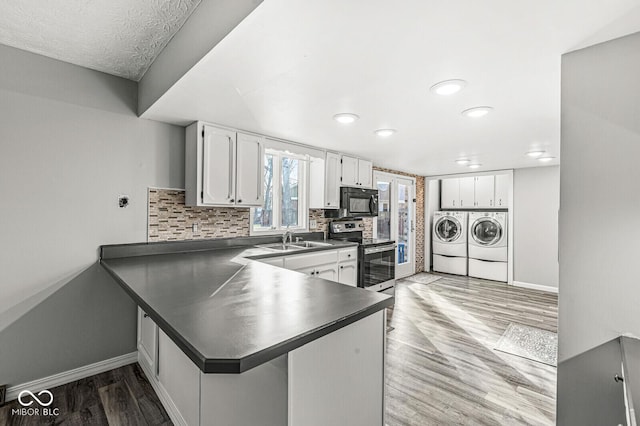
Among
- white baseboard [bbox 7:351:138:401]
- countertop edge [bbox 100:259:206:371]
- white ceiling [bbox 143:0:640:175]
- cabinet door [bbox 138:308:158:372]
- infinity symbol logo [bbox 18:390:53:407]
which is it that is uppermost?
white ceiling [bbox 143:0:640:175]

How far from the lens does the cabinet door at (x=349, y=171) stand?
433 centimetres

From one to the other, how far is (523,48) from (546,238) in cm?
Answer: 505

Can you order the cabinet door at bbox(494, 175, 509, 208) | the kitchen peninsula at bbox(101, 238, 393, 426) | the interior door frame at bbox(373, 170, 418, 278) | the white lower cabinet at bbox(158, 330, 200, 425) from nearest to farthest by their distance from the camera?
1. the kitchen peninsula at bbox(101, 238, 393, 426)
2. the white lower cabinet at bbox(158, 330, 200, 425)
3. the interior door frame at bbox(373, 170, 418, 278)
4. the cabinet door at bbox(494, 175, 509, 208)

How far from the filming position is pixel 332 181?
13.6 feet

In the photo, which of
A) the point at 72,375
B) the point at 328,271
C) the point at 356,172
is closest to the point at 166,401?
the point at 72,375

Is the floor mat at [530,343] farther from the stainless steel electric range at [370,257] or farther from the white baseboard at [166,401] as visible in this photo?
the white baseboard at [166,401]

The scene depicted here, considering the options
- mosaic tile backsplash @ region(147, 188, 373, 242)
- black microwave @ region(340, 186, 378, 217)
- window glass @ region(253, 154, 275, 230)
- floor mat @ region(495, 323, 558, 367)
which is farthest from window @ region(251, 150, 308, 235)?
floor mat @ region(495, 323, 558, 367)

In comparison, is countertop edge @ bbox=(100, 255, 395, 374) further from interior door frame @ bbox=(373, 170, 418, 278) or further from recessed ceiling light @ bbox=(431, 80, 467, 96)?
interior door frame @ bbox=(373, 170, 418, 278)

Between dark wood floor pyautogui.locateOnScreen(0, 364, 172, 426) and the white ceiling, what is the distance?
84.1 inches

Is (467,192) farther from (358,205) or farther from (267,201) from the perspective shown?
(267,201)

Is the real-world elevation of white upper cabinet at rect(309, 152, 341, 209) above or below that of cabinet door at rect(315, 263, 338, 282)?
above

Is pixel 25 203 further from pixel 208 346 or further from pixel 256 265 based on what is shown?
pixel 208 346

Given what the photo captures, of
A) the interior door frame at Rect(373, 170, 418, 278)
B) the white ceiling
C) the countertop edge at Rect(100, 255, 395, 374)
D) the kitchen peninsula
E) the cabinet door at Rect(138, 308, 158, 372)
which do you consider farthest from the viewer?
the interior door frame at Rect(373, 170, 418, 278)

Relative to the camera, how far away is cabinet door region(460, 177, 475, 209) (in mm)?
6443
